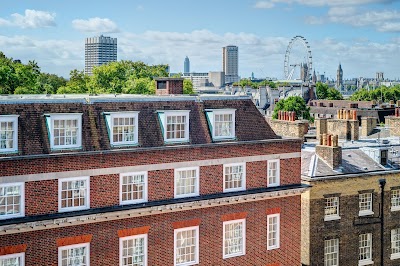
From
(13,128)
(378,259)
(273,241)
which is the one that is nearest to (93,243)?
(13,128)

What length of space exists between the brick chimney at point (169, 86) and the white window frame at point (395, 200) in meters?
16.6

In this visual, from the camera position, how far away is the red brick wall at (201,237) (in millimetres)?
25156

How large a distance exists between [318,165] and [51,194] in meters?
18.6

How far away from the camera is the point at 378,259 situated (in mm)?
38625

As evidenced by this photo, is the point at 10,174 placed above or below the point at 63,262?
above

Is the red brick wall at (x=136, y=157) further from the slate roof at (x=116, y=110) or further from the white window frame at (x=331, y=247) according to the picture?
the white window frame at (x=331, y=247)

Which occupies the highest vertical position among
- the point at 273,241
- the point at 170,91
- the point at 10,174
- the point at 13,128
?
the point at 170,91

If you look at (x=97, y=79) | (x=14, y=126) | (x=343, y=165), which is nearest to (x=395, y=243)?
(x=343, y=165)

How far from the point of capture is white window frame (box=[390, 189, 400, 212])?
39.3m

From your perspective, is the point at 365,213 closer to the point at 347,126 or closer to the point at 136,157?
the point at 347,126

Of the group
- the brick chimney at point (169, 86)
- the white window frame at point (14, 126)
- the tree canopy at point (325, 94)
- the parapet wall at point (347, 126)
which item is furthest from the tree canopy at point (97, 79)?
the tree canopy at point (325, 94)

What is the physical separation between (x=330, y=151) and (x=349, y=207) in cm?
383

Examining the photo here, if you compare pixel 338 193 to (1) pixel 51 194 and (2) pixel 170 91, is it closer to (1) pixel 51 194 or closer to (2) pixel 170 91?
(2) pixel 170 91

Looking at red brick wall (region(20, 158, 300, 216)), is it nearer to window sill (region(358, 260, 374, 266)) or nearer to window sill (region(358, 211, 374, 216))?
window sill (region(358, 211, 374, 216))
